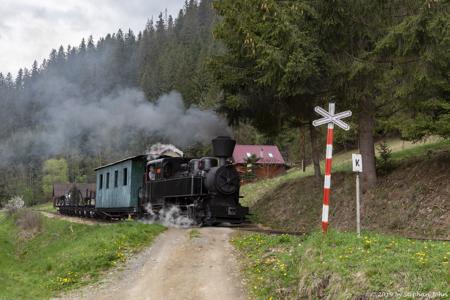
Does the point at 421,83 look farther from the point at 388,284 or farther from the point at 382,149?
the point at 388,284

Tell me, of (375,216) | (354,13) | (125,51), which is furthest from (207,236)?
(125,51)

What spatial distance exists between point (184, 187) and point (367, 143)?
7.34 metres

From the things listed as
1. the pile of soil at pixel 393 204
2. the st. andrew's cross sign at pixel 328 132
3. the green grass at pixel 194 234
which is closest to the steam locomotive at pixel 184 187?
the pile of soil at pixel 393 204

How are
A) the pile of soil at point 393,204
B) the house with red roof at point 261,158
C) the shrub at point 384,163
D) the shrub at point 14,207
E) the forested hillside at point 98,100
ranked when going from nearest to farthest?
the pile of soil at point 393,204, the shrub at point 384,163, the forested hillside at point 98,100, the shrub at point 14,207, the house with red roof at point 261,158

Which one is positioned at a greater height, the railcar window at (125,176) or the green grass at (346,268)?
the railcar window at (125,176)

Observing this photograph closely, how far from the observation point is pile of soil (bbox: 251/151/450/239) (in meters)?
13.9

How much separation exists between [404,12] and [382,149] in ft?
17.1

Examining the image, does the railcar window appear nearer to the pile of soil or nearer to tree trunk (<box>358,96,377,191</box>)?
the pile of soil

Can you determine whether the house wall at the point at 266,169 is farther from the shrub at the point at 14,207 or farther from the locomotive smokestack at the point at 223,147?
the locomotive smokestack at the point at 223,147

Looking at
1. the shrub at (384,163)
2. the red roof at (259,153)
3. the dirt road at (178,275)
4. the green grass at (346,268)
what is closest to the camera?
the green grass at (346,268)

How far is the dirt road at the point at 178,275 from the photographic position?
9.48 metres

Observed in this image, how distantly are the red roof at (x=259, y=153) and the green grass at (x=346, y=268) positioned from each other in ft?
135

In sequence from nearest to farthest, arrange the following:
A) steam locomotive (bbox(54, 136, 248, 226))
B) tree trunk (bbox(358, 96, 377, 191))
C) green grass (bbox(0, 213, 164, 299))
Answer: green grass (bbox(0, 213, 164, 299)) < tree trunk (bbox(358, 96, 377, 191)) < steam locomotive (bbox(54, 136, 248, 226))

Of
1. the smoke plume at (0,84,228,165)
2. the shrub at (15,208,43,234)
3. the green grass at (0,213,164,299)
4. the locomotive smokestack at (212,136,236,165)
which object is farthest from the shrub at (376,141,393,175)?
the shrub at (15,208,43,234)
